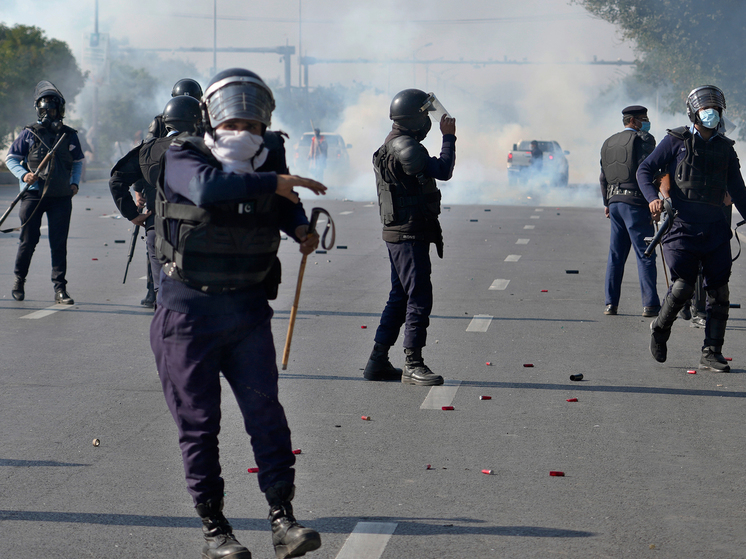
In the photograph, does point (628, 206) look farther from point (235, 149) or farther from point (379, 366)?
point (235, 149)

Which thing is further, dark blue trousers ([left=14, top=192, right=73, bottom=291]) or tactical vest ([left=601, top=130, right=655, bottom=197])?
dark blue trousers ([left=14, top=192, right=73, bottom=291])

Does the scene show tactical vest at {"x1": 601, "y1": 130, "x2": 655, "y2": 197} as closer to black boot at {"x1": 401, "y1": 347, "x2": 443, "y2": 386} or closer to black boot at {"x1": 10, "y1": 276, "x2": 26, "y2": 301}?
black boot at {"x1": 401, "y1": 347, "x2": 443, "y2": 386}

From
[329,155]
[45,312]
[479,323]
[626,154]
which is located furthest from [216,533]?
[329,155]

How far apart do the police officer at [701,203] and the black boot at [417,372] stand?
1696 mm

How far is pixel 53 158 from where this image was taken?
385 inches

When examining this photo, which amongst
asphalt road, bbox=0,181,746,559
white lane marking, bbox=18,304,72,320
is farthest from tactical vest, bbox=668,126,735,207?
white lane marking, bbox=18,304,72,320

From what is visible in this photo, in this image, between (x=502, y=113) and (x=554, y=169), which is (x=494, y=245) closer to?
(x=554, y=169)

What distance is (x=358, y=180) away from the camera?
3828 centimetres

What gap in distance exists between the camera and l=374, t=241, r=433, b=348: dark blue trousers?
21.2 ft

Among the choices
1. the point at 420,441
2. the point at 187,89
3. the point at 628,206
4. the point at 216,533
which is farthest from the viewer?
the point at 628,206

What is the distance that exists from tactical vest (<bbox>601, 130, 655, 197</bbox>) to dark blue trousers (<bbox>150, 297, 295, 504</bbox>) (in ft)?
20.9

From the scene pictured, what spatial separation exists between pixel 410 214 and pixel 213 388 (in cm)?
297

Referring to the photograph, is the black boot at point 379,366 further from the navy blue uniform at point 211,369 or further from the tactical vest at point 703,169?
the navy blue uniform at point 211,369

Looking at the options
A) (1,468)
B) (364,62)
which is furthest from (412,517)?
(364,62)
